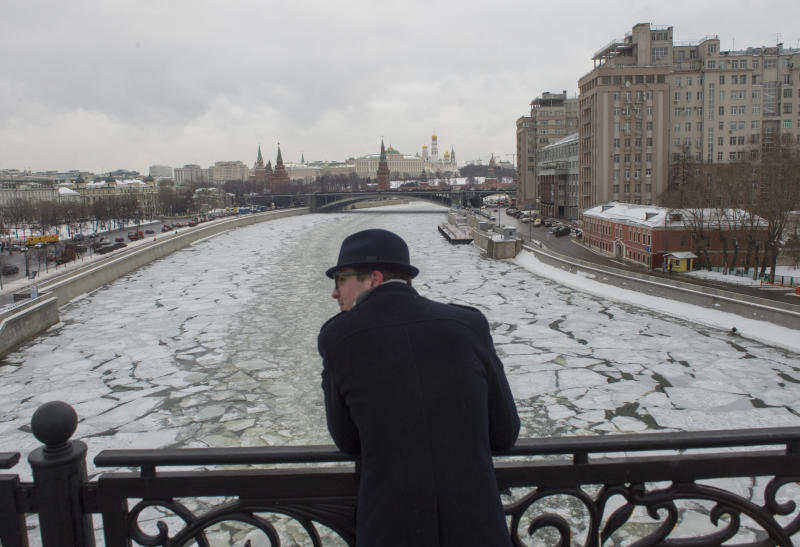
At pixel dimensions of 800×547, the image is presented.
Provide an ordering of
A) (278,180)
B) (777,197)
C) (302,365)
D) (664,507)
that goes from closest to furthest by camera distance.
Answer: (664,507) < (302,365) < (777,197) < (278,180)

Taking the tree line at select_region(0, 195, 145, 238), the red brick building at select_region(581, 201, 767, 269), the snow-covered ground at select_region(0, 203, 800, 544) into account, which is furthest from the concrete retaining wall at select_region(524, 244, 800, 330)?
the tree line at select_region(0, 195, 145, 238)

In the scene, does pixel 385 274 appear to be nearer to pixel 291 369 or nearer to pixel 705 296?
pixel 291 369

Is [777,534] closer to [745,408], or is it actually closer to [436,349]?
[436,349]

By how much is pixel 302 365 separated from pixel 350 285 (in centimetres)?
975

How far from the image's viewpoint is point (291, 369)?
1105 centimetres

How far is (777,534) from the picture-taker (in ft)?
6.81

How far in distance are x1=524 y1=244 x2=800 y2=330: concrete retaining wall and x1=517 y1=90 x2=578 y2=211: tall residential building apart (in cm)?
6037

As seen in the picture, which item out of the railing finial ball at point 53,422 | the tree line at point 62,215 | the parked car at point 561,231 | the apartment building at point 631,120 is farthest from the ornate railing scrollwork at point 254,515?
the tree line at point 62,215

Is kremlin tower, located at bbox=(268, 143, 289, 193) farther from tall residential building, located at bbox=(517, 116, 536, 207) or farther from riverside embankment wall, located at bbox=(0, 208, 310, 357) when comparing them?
riverside embankment wall, located at bbox=(0, 208, 310, 357)

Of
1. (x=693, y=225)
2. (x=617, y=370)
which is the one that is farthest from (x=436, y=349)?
(x=693, y=225)

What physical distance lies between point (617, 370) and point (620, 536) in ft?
18.2

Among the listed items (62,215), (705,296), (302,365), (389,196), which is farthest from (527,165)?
(302,365)

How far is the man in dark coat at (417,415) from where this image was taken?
1.53 metres

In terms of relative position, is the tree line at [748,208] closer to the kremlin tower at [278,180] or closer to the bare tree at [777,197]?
the bare tree at [777,197]
